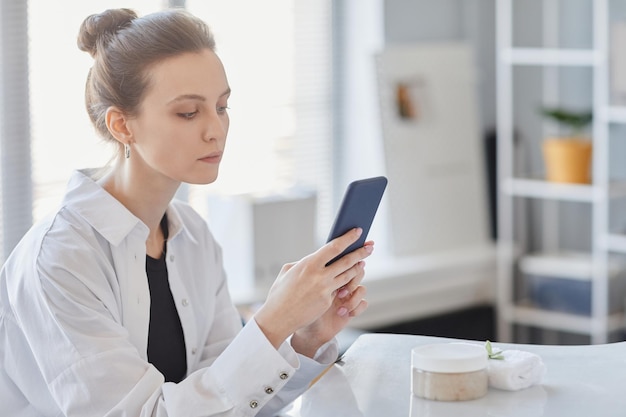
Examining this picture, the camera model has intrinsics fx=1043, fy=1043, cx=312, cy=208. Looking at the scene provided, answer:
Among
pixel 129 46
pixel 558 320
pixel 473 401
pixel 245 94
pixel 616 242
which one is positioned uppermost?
pixel 129 46

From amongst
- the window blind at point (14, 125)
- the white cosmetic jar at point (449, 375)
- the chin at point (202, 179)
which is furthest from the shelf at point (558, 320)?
the white cosmetic jar at point (449, 375)

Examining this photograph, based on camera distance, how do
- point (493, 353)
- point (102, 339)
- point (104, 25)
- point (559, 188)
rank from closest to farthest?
point (493, 353), point (102, 339), point (104, 25), point (559, 188)

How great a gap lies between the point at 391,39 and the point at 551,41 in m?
0.70

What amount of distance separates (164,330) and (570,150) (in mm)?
2603

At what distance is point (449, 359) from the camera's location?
149 centimetres

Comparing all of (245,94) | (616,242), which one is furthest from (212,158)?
(616,242)

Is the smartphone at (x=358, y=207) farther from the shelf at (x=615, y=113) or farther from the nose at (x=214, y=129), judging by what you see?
the shelf at (x=615, y=113)

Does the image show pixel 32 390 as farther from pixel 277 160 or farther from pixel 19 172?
pixel 277 160

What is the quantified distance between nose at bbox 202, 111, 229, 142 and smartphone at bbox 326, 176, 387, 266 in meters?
0.32

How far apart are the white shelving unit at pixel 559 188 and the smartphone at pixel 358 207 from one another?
252 cm

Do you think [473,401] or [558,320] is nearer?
[473,401]

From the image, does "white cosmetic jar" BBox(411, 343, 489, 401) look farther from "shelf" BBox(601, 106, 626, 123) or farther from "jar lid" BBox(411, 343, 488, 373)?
"shelf" BBox(601, 106, 626, 123)

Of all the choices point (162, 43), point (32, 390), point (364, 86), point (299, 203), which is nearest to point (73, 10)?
point (299, 203)

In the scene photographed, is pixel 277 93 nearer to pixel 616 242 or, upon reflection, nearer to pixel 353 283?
pixel 616 242
